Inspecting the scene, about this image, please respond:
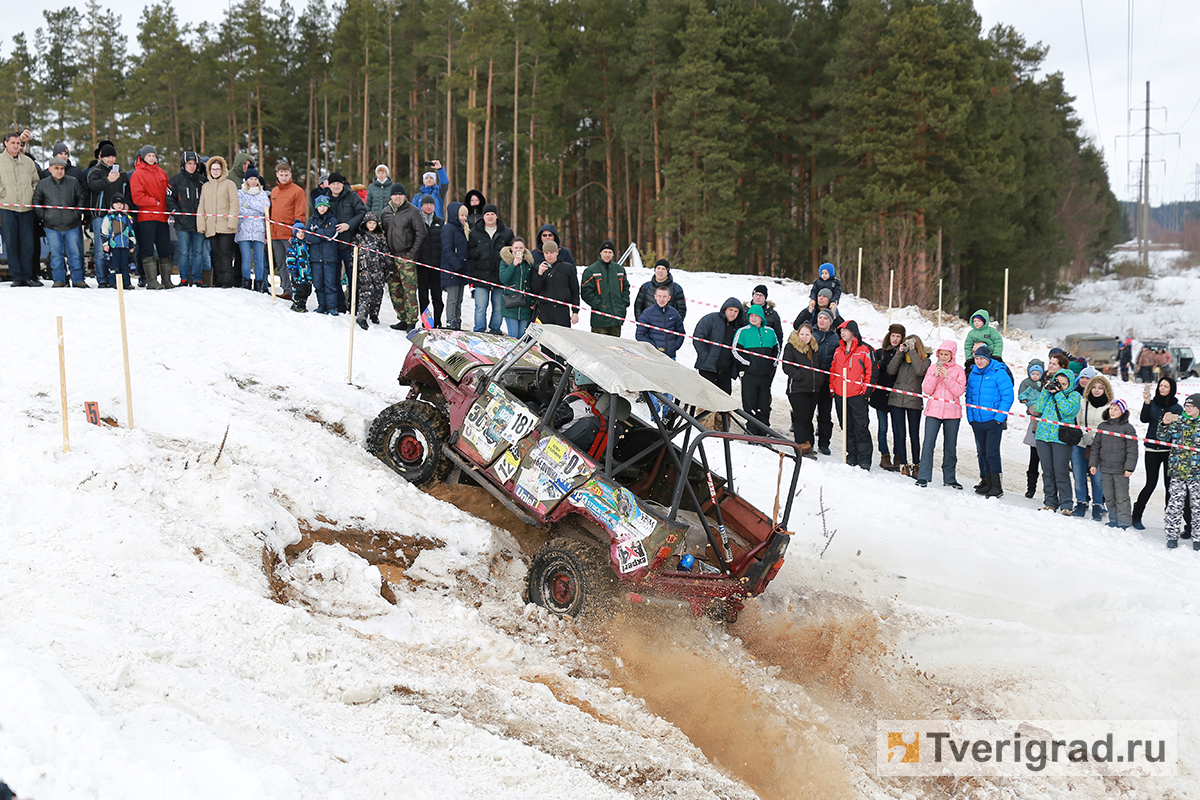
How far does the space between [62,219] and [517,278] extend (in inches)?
241

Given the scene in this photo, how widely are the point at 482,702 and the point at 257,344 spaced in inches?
285

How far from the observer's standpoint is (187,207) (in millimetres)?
12391

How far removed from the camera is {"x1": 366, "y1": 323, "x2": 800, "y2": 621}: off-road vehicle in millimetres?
6348

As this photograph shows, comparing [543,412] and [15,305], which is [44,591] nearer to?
[543,412]

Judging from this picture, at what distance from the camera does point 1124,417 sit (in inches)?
376

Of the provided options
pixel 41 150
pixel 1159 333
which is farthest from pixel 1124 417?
pixel 41 150

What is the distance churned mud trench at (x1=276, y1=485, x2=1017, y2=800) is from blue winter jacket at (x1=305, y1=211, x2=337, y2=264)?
6471 millimetres

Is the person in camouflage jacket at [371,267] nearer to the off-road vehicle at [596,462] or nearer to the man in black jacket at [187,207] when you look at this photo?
the man in black jacket at [187,207]

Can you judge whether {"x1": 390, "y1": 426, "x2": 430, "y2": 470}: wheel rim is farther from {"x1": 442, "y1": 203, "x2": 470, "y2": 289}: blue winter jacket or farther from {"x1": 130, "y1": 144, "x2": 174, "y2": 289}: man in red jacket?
{"x1": 130, "y1": 144, "x2": 174, "y2": 289}: man in red jacket

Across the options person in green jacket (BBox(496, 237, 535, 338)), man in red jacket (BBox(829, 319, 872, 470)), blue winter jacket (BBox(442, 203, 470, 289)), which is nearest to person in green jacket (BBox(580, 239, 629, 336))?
person in green jacket (BBox(496, 237, 535, 338))

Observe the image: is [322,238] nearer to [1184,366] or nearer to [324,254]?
[324,254]

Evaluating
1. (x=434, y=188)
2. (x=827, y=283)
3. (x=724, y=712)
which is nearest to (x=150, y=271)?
(x=434, y=188)

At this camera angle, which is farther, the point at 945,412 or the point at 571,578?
the point at 945,412

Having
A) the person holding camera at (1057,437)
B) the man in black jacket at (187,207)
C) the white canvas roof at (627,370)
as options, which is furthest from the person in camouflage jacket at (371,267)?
the person holding camera at (1057,437)
